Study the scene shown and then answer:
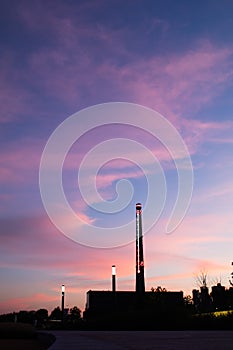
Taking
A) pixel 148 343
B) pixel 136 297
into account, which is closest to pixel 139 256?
pixel 136 297

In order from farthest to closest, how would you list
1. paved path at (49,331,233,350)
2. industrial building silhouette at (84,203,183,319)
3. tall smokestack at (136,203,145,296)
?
industrial building silhouette at (84,203,183,319)
tall smokestack at (136,203,145,296)
paved path at (49,331,233,350)

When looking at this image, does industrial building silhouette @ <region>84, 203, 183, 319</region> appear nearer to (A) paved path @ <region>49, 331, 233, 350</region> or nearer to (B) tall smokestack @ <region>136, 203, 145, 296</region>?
(B) tall smokestack @ <region>136, 203, 145, 296</region>

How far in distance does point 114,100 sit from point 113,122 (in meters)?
1.35

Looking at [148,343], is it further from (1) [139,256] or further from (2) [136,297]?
(2) [136,297]

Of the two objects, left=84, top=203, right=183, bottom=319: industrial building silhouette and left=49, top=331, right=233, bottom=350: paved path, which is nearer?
left=49, top=331, right=233, bottom=350: paved path

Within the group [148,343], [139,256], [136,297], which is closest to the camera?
[148,343]

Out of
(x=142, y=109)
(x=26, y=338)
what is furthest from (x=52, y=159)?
(x=26, y=338)

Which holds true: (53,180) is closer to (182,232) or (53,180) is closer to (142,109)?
(142,109)

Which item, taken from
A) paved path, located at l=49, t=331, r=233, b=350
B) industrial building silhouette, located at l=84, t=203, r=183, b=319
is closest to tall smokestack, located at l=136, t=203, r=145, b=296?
industrial building silhouette, located at l=84, t=203, r=183, b=319

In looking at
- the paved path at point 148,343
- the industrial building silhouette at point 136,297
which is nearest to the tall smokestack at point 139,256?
the industrial building silhouette at point 136,297

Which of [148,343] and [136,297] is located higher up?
[136,297]

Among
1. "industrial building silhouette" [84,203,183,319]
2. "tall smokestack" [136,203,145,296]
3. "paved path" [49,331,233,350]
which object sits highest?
"tall smokestack" [136,203,145,296]

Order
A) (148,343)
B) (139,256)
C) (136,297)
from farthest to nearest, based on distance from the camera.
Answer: (136,297), (139,256), (148,343)

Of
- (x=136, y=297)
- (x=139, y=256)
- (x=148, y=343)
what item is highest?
(x=139, y=256)
